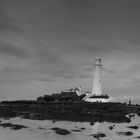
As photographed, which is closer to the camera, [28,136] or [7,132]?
[28,136]

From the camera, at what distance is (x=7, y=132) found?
93.6 feet

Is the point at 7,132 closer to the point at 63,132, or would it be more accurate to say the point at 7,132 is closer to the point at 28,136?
the point at 28,136

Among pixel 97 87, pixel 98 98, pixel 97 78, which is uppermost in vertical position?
pixel 97 78

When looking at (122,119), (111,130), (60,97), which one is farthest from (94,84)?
(111,130)

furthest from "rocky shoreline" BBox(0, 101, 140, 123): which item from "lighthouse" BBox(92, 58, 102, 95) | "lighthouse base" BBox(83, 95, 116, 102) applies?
"lighthouse base" BBox(83, 95, 116, 102)

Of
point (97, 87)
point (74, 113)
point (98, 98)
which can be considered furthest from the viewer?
point (98, 98)

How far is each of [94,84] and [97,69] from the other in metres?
4.20

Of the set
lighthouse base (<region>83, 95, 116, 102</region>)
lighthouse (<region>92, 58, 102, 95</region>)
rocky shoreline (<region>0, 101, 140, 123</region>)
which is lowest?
rocky shoreline (<region>0, 101, 140, 123</region>)

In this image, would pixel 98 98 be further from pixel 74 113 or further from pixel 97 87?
pixel 74 113

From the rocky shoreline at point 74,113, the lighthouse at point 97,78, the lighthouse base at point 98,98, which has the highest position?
the lighthouse at point 97,78

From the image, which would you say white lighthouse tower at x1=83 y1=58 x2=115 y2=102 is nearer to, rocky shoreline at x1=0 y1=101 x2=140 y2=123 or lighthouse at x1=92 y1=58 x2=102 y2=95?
lighthouse at x1=92 y1=58 x2=102 y2=95

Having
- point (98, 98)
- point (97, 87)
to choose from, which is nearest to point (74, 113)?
point (97, 87)

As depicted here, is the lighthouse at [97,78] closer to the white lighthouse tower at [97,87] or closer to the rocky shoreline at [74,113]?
the white lighthouse tower at [97,87]

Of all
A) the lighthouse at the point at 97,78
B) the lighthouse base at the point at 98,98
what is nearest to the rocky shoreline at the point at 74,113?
the lighthouse at the point at 97,78
